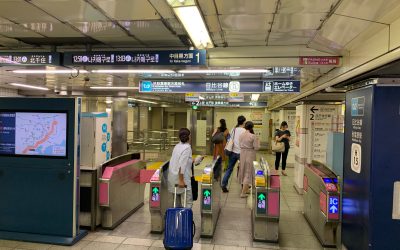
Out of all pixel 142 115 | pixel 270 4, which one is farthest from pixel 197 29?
pixel 142 115

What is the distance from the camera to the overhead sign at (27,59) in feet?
15.2

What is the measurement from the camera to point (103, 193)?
4543mm

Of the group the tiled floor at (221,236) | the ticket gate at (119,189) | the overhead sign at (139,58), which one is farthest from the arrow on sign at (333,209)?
the ticket gate at (119,189)

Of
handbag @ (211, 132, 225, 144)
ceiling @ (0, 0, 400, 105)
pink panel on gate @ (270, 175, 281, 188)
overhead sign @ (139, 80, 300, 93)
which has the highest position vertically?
ceiling @ (0, 0, 400, 105)

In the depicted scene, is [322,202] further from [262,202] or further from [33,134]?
[33,134]

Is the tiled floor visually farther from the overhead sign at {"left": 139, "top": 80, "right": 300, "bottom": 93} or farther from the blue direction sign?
the overhead sign at {"left": 139, "top": 80, "right": 300, "bottom": 93}

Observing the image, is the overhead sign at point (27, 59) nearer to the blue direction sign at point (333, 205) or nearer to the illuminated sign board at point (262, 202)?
the illuminated sign board at point (262, 202)

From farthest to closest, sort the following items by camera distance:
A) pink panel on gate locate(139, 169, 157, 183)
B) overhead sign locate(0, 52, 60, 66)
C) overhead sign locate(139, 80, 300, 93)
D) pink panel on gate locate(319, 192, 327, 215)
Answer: overhead sign locate(139, 80, 300, 93) → pink panel on gate locate(139, 169, 157, 183) → overhead sign locate(0, 52, 60, 66) → pink panel on gate locate(319, 192, 327, 215)

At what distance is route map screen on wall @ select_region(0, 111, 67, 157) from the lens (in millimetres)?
4184

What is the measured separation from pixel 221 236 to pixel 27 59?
3.93 metres

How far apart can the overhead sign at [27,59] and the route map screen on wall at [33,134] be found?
822 millimetres

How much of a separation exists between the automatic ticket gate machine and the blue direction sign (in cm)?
66

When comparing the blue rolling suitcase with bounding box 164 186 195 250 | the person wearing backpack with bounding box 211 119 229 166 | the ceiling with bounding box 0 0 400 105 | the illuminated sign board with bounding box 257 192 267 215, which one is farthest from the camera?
the person wearing backpack with bounding box 211 119 229 166

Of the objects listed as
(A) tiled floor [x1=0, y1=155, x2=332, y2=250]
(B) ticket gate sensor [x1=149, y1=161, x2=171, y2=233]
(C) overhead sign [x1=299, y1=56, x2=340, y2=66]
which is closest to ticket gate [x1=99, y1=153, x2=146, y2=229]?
(A) tiled floor [x1=0, y1=155, x2=332, y2=250]
